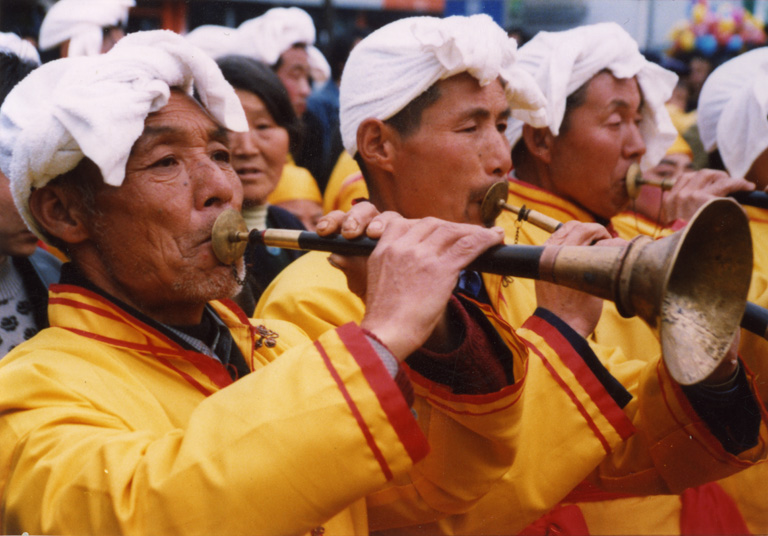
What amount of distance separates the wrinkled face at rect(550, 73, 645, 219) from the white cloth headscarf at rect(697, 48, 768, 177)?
0.75 meters

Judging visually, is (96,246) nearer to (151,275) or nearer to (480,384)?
(151,275)

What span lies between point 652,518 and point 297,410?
214cm

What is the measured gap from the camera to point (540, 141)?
361 centimetres

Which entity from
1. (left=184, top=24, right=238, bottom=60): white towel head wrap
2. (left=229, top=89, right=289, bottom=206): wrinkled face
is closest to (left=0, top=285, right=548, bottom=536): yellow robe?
(left=229, top=89, right=289, bottom=206): wrinkled face

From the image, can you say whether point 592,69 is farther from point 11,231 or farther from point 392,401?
point 392,401

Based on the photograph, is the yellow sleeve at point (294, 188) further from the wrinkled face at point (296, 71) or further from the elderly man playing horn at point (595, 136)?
the elderly man playing horn at point (595, 136)

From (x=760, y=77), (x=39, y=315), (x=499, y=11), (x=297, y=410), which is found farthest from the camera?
(x=499, y=11)

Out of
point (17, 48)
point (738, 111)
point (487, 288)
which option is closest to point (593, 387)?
point (487, 288)

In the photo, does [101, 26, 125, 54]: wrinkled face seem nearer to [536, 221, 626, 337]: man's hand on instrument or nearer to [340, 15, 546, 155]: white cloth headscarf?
[340, 15, 546, 155]: white cloth headscarf

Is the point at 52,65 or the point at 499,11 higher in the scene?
A: the point at 52,65

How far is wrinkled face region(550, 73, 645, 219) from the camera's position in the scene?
3.54 metres

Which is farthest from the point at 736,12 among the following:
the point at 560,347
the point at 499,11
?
the point at 560,347

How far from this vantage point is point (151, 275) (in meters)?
2.07

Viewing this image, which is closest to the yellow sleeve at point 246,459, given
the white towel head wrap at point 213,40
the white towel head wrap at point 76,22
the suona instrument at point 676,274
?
the suona instrument at point 676,274
